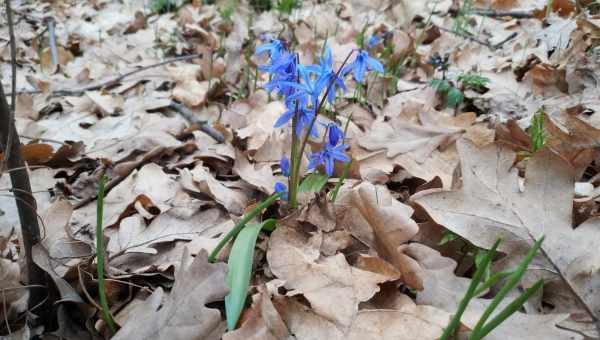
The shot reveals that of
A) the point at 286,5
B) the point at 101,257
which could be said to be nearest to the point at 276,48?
the point at 101,257

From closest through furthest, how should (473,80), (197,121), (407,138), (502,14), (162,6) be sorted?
(407,138)
(473,80)
(197,121)
(502,14)
(162,6)

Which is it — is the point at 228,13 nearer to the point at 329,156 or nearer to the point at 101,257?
the point at 329,156

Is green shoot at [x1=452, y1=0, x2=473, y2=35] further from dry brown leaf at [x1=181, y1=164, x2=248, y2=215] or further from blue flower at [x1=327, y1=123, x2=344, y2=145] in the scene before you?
dry brown leaf at [x1=181, y1=164, x2=248, y2=215]

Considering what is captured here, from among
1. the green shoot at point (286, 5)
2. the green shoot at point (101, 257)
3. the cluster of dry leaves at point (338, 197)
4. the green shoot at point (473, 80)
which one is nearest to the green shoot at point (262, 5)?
the green shoot at point (286, 5)

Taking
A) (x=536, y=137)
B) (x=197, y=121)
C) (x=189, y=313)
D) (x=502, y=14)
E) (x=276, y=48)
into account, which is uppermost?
(x=276, y=48)

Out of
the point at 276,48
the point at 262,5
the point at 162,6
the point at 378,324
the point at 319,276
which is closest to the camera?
the point at 378,324

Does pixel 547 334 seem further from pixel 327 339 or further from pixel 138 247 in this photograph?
pixel 138 247

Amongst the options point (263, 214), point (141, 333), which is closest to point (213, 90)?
point (263, 214)

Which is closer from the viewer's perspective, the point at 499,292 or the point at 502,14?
the point at 499,292
